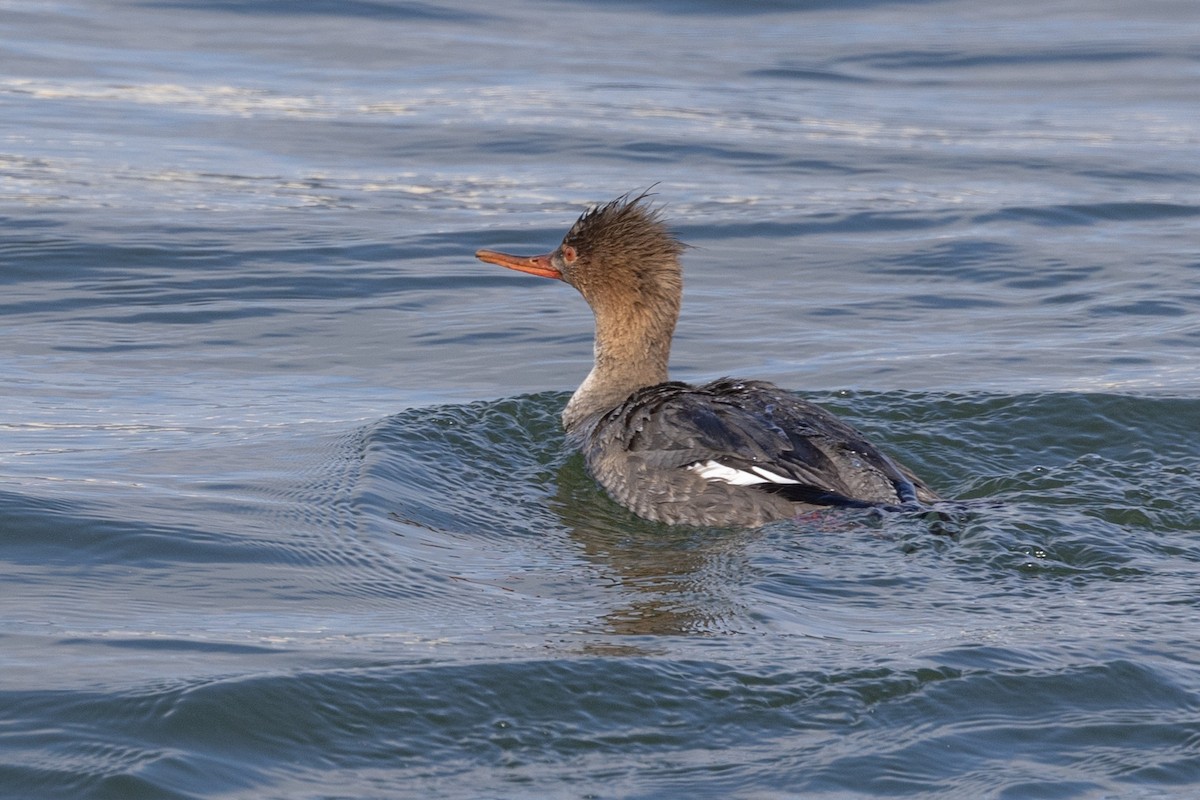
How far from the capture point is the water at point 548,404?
4695mm

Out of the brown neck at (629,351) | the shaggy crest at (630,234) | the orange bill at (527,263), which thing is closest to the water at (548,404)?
the brown neck at (629,351)

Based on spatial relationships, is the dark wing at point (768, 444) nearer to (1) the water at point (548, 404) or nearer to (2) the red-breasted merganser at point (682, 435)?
(2) the red-breasted merganser at point (682, 435)

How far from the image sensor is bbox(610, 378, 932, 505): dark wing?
6727 millimetres

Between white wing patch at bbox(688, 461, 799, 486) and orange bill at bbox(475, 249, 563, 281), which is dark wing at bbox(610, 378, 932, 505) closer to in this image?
white wing patch at bbox(688, 461, 799, 486)

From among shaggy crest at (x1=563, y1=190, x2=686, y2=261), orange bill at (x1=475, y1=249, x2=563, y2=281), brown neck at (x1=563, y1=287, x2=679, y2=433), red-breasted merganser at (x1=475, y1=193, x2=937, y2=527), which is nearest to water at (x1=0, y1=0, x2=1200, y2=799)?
red-breasted merganser at (x1=475, y1=193, x2=937, y2=527)

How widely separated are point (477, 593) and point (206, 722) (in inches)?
Result: 53.0

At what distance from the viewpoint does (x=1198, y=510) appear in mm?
6734

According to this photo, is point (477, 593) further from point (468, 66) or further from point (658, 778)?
point (468, 66)

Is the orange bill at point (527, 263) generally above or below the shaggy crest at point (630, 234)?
below

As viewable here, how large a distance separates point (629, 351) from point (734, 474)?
1745 millimetres

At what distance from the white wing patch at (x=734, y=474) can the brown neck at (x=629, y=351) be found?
4.73 ft

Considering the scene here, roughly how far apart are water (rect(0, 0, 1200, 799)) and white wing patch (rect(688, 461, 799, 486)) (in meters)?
0.30

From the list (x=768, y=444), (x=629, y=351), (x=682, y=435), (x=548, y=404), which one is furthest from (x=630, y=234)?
(x=768, y=444)

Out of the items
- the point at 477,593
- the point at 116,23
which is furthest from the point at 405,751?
the point at 116,23
